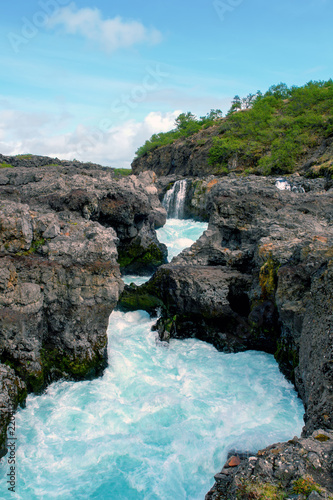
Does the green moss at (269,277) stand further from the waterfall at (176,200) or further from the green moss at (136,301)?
the waterfall at (176,200)

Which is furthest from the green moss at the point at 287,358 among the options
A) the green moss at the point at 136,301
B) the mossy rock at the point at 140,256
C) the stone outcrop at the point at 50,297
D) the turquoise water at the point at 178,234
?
the mossy rock at the point at 140,256

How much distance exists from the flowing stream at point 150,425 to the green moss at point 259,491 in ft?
7.58

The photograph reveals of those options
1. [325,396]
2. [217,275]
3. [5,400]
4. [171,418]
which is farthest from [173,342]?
[325,396]

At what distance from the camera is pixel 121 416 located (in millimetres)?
7348

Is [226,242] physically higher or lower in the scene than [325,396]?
higher

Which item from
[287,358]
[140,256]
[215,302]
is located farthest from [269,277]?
[140,256]

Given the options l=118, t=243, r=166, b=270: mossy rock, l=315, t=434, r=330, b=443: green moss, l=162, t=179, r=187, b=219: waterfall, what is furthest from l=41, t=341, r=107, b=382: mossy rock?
l=162, t=179, r=187, b=219: waterfall

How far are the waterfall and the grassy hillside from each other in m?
8.56

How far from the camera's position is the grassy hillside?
35000 millimetres

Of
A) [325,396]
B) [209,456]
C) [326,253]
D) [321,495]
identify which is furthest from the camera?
[326,253]

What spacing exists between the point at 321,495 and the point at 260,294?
641 centimetres

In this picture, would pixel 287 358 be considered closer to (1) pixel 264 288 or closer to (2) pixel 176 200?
(1) pixel 264 288

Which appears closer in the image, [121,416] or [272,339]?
[121,416]

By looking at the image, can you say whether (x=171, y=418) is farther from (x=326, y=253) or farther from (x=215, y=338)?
(x=326, y=253)
